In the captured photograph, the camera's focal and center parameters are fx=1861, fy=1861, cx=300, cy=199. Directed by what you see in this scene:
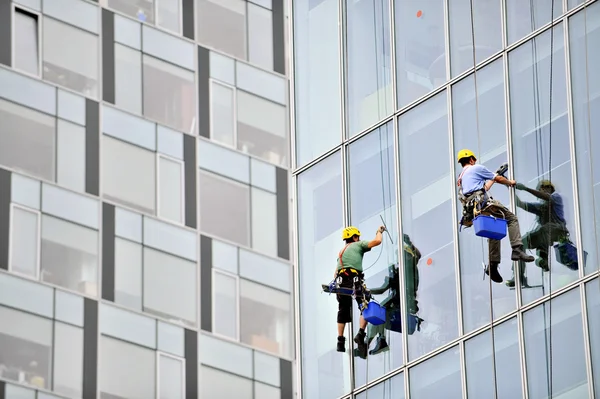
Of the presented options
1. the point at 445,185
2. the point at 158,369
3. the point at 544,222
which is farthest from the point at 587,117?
the point at 158,369

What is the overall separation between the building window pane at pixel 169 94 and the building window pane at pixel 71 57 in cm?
182

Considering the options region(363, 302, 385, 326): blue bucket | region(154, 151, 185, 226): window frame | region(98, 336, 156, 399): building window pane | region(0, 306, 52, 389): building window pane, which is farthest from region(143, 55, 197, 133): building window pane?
region(363, 302, 385, 326): blue bucket

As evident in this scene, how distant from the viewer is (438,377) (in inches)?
1238

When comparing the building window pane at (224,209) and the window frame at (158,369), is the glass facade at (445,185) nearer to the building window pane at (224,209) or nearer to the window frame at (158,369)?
the window frame at (158,369)

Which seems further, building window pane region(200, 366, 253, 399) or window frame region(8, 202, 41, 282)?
building window pane region(200, 366, 253, 399)

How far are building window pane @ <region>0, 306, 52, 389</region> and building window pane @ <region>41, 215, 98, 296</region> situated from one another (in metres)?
1.62

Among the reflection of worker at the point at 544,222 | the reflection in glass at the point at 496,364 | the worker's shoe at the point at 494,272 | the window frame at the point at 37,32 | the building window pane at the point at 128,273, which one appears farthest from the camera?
the building window pane at the point at 128,273

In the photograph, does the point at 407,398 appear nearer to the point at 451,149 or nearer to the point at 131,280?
the point at 451,149

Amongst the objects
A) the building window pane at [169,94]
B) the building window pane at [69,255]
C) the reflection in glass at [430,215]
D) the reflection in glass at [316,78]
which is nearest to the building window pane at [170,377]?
the building window pane at [69,255]

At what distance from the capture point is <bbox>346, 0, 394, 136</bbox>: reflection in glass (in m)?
34.0

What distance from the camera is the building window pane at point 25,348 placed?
48594 mm

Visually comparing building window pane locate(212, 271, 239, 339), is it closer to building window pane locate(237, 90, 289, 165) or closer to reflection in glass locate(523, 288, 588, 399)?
building window pane locate(237, 90, 289, 165)

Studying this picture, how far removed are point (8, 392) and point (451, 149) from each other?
1985 cm

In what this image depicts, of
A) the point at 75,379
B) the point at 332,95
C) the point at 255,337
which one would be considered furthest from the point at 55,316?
the point at 332,95
